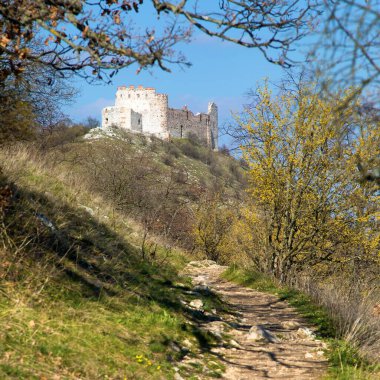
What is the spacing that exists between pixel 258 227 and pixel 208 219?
14.0 meters

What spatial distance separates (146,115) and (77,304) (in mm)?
86606

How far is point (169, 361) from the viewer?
20.7 feet

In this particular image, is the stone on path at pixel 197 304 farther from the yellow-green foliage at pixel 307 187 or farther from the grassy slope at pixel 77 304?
the yellow-green foliage at pixel 307 187

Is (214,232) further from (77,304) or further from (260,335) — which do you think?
(77,304)

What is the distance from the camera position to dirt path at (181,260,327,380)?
21.5ft

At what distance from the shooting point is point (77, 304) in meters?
6.81

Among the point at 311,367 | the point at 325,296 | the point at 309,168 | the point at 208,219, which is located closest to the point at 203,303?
the point at 325,296

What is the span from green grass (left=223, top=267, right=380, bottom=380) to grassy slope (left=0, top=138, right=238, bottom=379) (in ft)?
5.35

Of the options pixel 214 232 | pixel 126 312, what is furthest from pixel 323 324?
pixel 214 232

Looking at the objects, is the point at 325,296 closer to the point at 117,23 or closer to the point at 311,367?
the point at 311,367

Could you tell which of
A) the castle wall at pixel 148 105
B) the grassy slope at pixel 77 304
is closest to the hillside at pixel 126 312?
the grassy slope at pixel 77 304

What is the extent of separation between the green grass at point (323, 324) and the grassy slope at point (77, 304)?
163cm

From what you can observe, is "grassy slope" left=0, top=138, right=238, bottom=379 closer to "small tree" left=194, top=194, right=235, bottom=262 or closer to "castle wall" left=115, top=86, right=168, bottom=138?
"small tree" left=194, top=194, right=235, bottom=262

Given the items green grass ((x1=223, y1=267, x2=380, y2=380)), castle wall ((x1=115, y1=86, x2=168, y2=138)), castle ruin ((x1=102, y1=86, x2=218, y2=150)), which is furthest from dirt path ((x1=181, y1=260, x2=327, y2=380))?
castle wall ((x1=115, y1=86, x2=168, y2=138))
